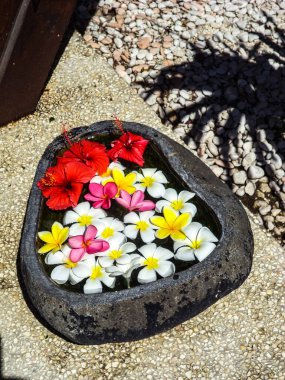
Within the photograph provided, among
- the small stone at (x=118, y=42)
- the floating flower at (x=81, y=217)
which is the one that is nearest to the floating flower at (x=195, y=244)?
the floating flower at (x=81, y=217)

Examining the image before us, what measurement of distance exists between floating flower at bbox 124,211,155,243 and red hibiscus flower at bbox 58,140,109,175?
13.7 inches

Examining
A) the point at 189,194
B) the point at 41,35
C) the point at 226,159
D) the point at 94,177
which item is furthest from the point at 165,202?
the point at 41,35

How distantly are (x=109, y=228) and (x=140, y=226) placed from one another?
0.17 metres

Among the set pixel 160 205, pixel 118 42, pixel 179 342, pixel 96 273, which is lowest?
pixel 179 342

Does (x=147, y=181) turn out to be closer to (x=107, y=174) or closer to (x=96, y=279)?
(x=107, y=174)

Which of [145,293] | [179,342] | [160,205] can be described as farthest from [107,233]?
[179,342]

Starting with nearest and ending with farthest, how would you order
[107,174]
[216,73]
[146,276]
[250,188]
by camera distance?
[146,276] < [107,174] < [250,188] < [216,73]

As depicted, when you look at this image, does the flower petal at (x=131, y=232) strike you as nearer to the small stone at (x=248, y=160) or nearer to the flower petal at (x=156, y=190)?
the flower petal at (x=156, y=190)

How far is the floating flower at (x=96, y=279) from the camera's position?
2850 millimetres

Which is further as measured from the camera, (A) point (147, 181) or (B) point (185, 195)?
(A) point (147, 181)

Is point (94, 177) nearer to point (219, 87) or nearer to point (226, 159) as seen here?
point (226, 159)

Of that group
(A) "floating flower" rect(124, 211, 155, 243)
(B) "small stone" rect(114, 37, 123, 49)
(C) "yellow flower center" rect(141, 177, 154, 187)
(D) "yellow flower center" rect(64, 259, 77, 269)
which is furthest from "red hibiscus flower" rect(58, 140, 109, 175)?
(B) "small stone" rect(114, 37, 123, 49)

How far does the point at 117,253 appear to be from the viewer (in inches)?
118

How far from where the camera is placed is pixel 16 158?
4027 millimetres
